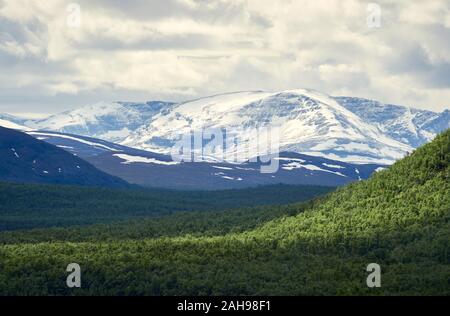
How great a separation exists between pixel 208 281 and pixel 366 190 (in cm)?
6191

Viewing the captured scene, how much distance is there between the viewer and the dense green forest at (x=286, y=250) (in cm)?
12225

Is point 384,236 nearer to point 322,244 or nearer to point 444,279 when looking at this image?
point 322,244

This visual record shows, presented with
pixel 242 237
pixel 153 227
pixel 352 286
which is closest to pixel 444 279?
pixel 352 286

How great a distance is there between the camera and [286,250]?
5886 inches

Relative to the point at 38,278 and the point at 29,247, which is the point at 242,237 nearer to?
the point at 29,247

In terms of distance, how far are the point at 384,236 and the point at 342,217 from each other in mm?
20102

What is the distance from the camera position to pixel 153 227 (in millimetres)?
198625

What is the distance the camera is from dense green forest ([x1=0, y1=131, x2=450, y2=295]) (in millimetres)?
122250

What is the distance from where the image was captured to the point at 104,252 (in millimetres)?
147250

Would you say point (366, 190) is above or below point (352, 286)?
above
